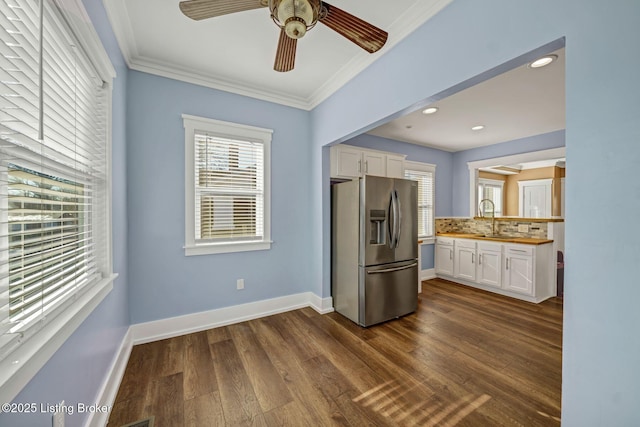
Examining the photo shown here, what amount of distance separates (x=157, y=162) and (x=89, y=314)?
168 cm

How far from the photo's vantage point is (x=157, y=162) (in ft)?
8.45

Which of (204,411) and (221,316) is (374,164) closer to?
(221,316)

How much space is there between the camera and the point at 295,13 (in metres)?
1.25

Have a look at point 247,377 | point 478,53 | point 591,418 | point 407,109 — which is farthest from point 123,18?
point 591,418

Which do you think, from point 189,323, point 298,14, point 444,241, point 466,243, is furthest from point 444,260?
point 298,14

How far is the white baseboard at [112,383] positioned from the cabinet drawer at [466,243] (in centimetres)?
490

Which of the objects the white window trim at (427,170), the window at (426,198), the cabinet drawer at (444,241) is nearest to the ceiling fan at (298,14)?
the white window trim at (427,170)

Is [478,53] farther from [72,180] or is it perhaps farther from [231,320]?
[231,320]

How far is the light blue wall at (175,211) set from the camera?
2.50m

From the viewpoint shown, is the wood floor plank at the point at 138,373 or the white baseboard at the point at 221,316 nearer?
the wood floor plank at the point at 138,373

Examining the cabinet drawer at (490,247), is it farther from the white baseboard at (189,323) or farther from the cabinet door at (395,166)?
the white baseboard at (189,323)

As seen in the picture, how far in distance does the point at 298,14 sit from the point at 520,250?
14.3 ft

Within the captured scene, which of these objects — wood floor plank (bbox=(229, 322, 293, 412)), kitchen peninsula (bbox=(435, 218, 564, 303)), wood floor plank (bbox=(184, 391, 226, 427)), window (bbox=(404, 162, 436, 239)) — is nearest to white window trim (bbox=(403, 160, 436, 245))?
window (bbox=(404, 162, 436, 239))

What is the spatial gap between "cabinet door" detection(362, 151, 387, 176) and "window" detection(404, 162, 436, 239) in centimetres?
127
